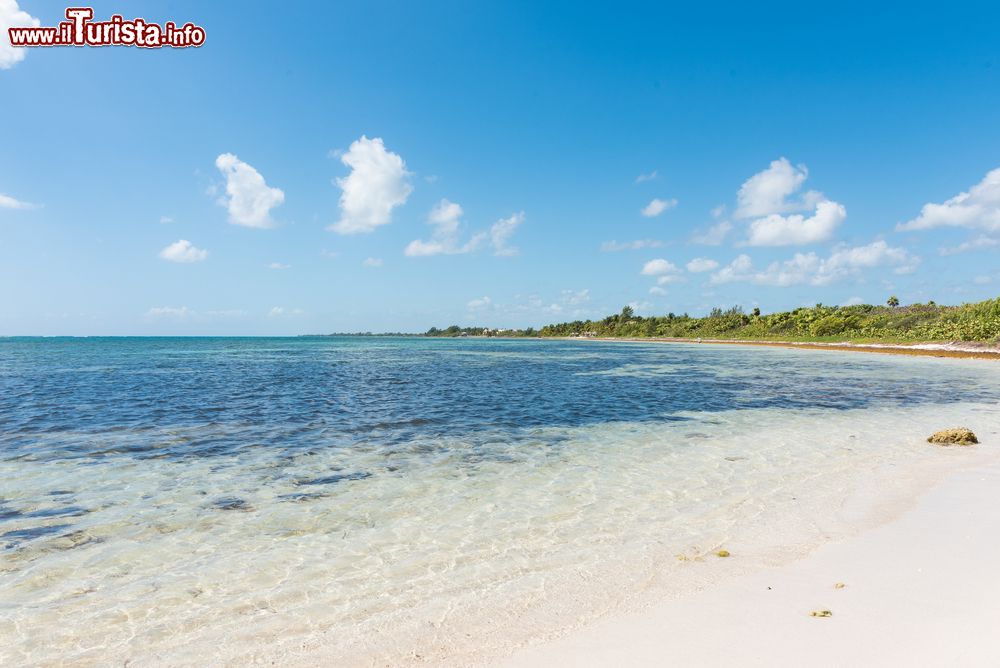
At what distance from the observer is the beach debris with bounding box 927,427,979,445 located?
599 inches

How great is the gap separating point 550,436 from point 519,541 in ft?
29.4

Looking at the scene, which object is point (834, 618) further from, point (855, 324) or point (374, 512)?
point (855, 324)

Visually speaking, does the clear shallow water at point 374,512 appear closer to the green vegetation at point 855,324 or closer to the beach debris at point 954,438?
the beach debris at point 954,438

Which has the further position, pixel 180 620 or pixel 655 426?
pixel 655 426

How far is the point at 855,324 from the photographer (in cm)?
11006

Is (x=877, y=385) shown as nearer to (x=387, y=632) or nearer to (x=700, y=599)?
(x=700, y=599)

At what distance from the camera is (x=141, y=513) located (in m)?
9.69

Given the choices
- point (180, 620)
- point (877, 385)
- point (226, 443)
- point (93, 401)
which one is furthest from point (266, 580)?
point (877, 385)

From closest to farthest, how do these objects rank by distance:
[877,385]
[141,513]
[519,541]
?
[519,541] < [141,513] < [877,385]

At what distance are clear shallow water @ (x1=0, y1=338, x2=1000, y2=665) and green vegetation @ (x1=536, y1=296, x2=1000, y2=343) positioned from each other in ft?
230

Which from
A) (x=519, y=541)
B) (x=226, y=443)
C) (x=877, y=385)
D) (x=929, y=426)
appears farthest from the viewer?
(x=877, y=385)

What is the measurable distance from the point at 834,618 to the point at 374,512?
24.3 feet

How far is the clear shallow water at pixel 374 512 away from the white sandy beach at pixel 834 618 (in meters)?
0.71

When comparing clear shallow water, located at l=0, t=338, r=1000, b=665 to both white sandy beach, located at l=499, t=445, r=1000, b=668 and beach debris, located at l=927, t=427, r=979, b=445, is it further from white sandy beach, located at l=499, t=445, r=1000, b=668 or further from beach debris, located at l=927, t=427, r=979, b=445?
beach debris, located at l=927, t=427, r=979, b=445
